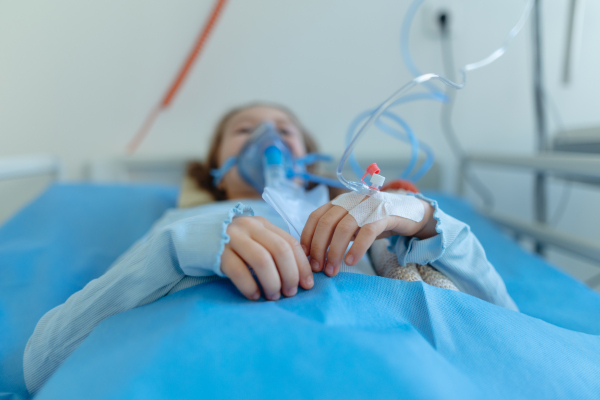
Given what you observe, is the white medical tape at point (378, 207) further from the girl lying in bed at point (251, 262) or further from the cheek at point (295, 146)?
the cheek at point (295, 146)

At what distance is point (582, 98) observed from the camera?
5.42 ft

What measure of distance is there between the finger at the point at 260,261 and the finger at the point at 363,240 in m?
Result: 0.11

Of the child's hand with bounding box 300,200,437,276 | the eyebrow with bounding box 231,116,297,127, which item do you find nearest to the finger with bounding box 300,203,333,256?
the child's hand with bounding box 300,200,437,276

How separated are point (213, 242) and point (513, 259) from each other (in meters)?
0.82

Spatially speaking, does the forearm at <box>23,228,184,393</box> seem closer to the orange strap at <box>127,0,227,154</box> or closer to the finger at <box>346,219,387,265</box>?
the finger at <box>346,219,387,265</box>

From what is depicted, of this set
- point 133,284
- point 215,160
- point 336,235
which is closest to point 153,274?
point 133,284

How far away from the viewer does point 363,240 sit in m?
0.53

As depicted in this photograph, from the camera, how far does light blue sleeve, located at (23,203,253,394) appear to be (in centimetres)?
51

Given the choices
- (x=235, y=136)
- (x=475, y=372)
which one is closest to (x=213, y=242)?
(x=475, y=372)

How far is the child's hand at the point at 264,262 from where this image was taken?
18.9 inches

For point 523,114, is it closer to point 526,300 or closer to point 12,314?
point 526,300

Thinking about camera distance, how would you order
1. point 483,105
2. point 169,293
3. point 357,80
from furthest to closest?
1. point 483,105
2. point 357,80
3. point 169,293

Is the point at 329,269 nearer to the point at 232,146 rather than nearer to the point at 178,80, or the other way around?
the point at 232,146

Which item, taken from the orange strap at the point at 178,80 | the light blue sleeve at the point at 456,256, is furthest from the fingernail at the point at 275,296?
the orange strap at the point at 178,80
